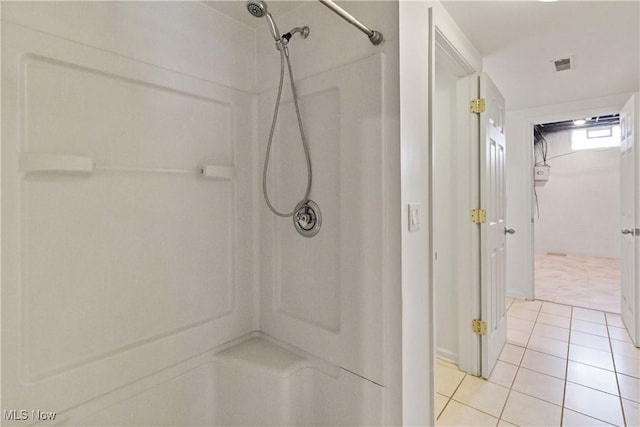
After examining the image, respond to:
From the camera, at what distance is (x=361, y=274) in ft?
4.04

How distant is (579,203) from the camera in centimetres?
591

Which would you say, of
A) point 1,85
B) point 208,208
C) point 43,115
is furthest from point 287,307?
point 1,85

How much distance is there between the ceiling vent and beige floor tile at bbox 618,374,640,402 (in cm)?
234

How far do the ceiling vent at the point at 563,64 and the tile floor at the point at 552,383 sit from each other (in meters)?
2.32

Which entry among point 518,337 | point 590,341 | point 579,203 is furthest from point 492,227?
point 579,203

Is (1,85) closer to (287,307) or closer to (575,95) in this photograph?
(287,307)

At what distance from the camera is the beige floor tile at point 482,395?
1.79 m

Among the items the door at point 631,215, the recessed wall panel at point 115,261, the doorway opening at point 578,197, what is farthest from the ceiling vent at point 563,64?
the doorway opening at point 578,197

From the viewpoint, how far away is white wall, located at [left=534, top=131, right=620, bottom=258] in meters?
5.62

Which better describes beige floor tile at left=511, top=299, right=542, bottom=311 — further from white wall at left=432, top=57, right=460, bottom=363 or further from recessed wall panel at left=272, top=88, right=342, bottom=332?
recessed wall panel at left=272, top=88, right=342, bottom=332

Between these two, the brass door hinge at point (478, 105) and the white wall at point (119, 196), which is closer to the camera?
the white wall at point (119, 196)

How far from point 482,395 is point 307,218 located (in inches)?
64.7

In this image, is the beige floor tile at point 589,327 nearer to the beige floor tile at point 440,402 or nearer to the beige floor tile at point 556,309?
the beige floor tile at point 556,309

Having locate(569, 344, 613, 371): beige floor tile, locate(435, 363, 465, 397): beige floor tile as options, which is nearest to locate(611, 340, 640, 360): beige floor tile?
locate(569, 344, 613, 371): beige floor tile
